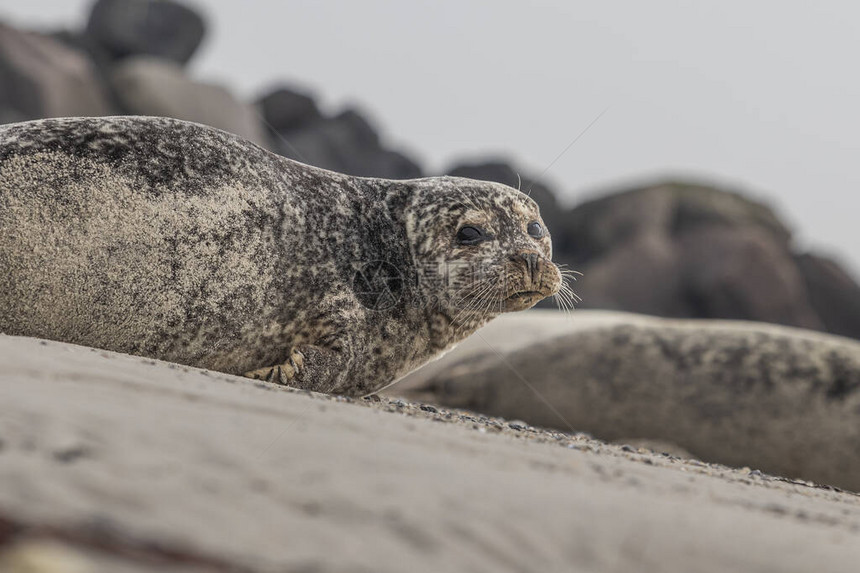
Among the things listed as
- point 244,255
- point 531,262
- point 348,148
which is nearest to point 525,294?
point 531,262

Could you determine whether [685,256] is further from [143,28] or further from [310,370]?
[310,370]

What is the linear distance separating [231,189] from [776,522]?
7.66 ft

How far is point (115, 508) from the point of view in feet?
3.83

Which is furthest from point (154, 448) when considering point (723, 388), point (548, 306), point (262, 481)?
point (548, 306)

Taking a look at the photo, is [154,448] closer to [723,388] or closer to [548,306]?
[723,388]

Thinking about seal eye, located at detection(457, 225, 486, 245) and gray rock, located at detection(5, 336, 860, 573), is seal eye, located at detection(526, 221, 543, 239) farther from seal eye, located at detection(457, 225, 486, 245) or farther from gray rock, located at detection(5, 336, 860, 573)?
gray rock, located at detection(5, 336, 860, 573)

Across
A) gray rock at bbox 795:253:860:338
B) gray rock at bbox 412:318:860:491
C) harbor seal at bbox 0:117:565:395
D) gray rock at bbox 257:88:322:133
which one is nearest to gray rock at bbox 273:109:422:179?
gray rock at bbox 257:88:322:133

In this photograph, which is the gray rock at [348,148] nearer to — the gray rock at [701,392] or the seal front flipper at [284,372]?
the gray rock at [701,392]

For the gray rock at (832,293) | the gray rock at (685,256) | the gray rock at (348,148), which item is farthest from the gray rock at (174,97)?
the gray rock at (832,293)

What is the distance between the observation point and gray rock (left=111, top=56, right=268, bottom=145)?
18375mm

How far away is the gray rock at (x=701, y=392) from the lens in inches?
235

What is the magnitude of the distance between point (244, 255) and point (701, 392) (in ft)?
14.2

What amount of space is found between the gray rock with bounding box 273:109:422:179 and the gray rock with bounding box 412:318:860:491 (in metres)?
15.6

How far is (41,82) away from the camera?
16.2 metres
